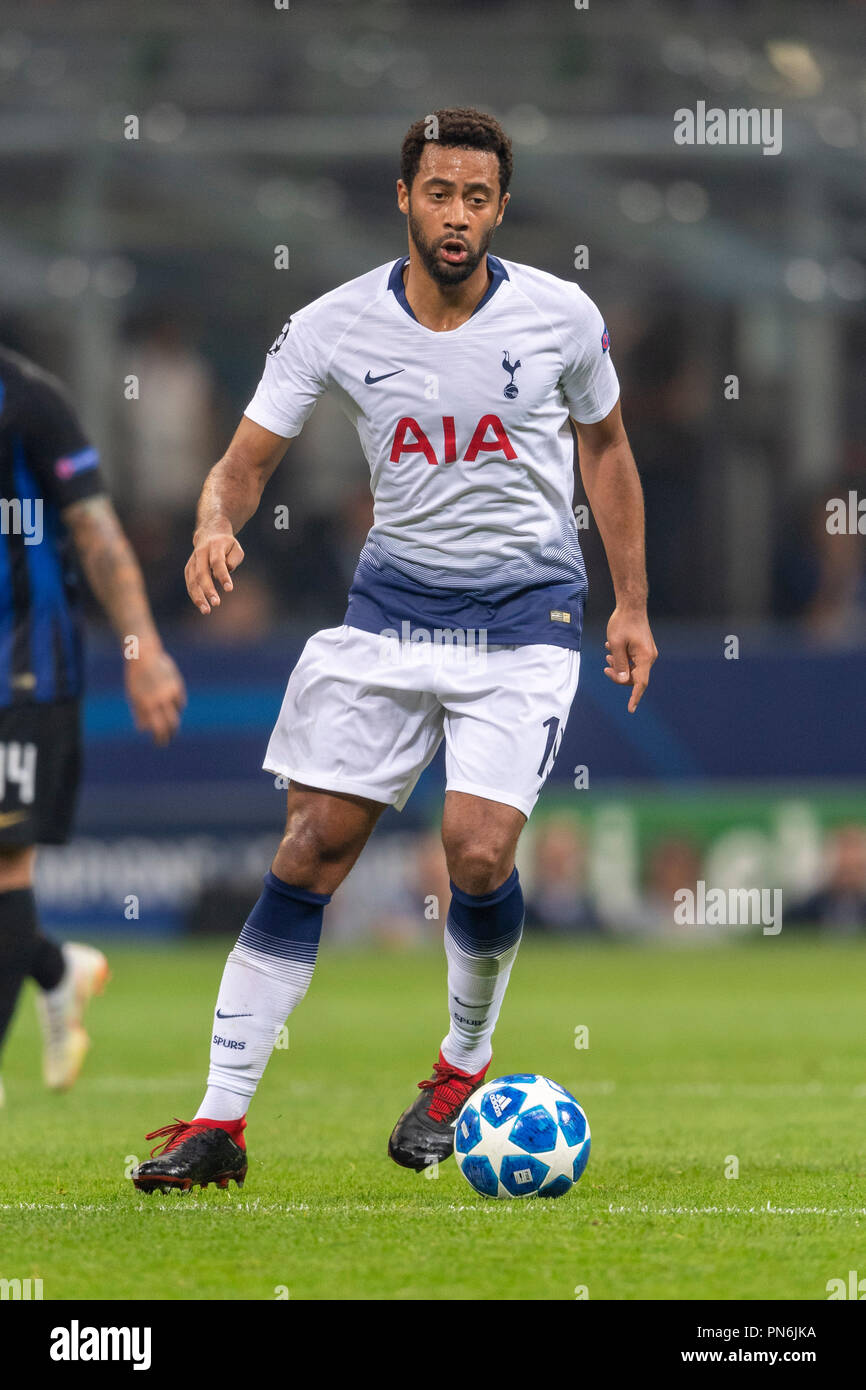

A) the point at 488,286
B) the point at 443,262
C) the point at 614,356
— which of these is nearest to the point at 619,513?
the point at 488,286

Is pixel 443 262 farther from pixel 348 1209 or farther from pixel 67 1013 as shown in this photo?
pixel 67 1013

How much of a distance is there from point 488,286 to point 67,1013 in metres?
3.31

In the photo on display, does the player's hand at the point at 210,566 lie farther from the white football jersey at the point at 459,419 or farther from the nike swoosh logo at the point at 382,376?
the nike swoosh logo at the point at 382,376

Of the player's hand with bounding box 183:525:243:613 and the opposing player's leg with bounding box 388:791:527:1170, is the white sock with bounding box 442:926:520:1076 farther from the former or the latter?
the player's hand with bounding box 183:525:243:613

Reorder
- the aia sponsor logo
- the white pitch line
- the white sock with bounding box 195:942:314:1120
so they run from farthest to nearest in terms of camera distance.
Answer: the aia sponsor logo < the white sock with bounding box 195:942:314:1120 < the white pitch line

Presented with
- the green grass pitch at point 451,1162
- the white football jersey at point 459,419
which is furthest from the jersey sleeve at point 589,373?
the green grass pitch at point 451,1162

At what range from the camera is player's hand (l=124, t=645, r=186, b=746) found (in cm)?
591

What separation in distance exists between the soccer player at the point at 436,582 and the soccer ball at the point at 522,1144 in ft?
1.41

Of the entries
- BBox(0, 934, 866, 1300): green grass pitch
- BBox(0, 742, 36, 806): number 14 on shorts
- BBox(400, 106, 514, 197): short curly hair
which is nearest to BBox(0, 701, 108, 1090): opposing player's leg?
BBox(0, 742, 36, 806): number 14 on shorts

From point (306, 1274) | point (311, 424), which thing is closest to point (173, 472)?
point (311, 424)

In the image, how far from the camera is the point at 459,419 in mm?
5352

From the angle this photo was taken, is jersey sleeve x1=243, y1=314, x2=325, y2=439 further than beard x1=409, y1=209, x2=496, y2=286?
Yes

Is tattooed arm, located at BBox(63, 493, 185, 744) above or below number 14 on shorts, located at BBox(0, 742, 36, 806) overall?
above

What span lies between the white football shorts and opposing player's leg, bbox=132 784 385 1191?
0.08m
